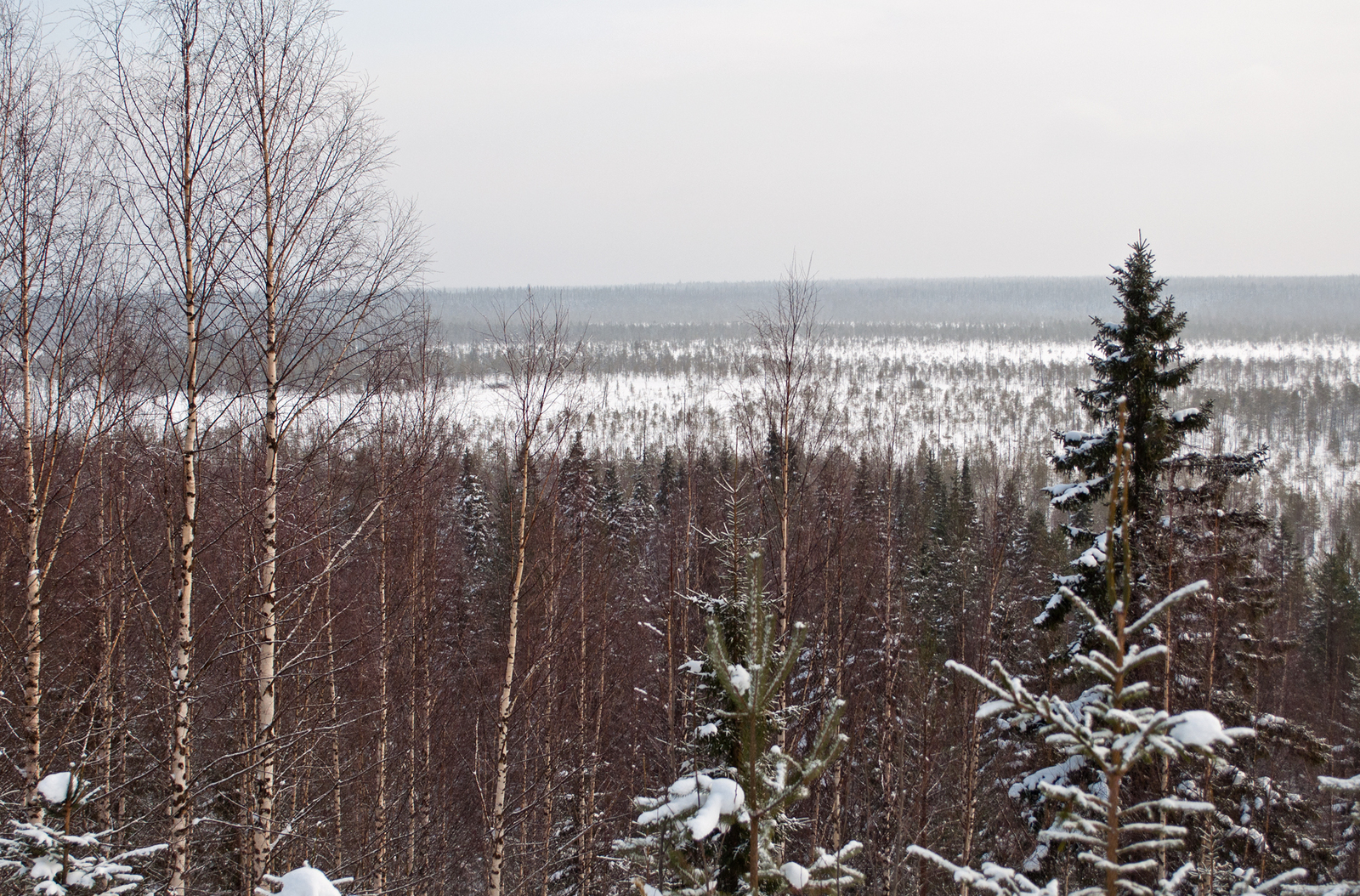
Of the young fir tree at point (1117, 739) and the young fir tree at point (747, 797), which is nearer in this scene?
the young fir tree at point (1117, 739)

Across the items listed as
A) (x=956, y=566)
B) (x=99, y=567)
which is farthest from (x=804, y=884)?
(x=956, y=566)

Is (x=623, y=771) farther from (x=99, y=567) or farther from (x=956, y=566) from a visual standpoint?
(x=956, y=566)

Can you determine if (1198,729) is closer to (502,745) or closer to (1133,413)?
(502,745)

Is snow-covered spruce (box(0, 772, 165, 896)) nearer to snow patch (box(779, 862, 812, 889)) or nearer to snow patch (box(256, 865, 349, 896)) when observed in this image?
snow patch (box(256, 865, 349, 896))

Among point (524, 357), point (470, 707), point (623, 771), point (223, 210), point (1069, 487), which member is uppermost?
point (223, 210)

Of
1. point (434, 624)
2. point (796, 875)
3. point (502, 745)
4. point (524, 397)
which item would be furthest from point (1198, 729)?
point (434, 624)

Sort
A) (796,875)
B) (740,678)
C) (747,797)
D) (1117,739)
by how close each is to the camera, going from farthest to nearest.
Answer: (740,678)
(796,875)
(747,797)
(1117,739)

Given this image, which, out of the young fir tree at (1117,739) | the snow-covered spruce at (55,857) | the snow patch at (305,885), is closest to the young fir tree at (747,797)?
the young fir tree at (1117,739)

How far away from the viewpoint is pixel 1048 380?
176750mm

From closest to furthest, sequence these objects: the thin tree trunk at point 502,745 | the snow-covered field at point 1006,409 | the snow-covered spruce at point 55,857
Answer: the snow-covered spruce at point 55,857 < the thin tree trunk at point 502,745 < the snow-covered field at point 1006,409

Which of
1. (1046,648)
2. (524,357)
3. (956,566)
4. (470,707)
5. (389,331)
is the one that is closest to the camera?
(389,331)

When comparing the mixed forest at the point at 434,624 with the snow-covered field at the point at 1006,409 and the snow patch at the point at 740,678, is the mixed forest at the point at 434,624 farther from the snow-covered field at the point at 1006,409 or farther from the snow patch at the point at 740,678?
the snow-covered field at the point at 1006,409

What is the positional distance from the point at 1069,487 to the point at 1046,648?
303 inches

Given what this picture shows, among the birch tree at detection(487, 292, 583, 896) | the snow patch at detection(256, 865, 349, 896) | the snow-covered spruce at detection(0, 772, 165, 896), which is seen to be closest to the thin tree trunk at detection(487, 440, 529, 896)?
the birch tree at detection(487, 292, 583, 896)
